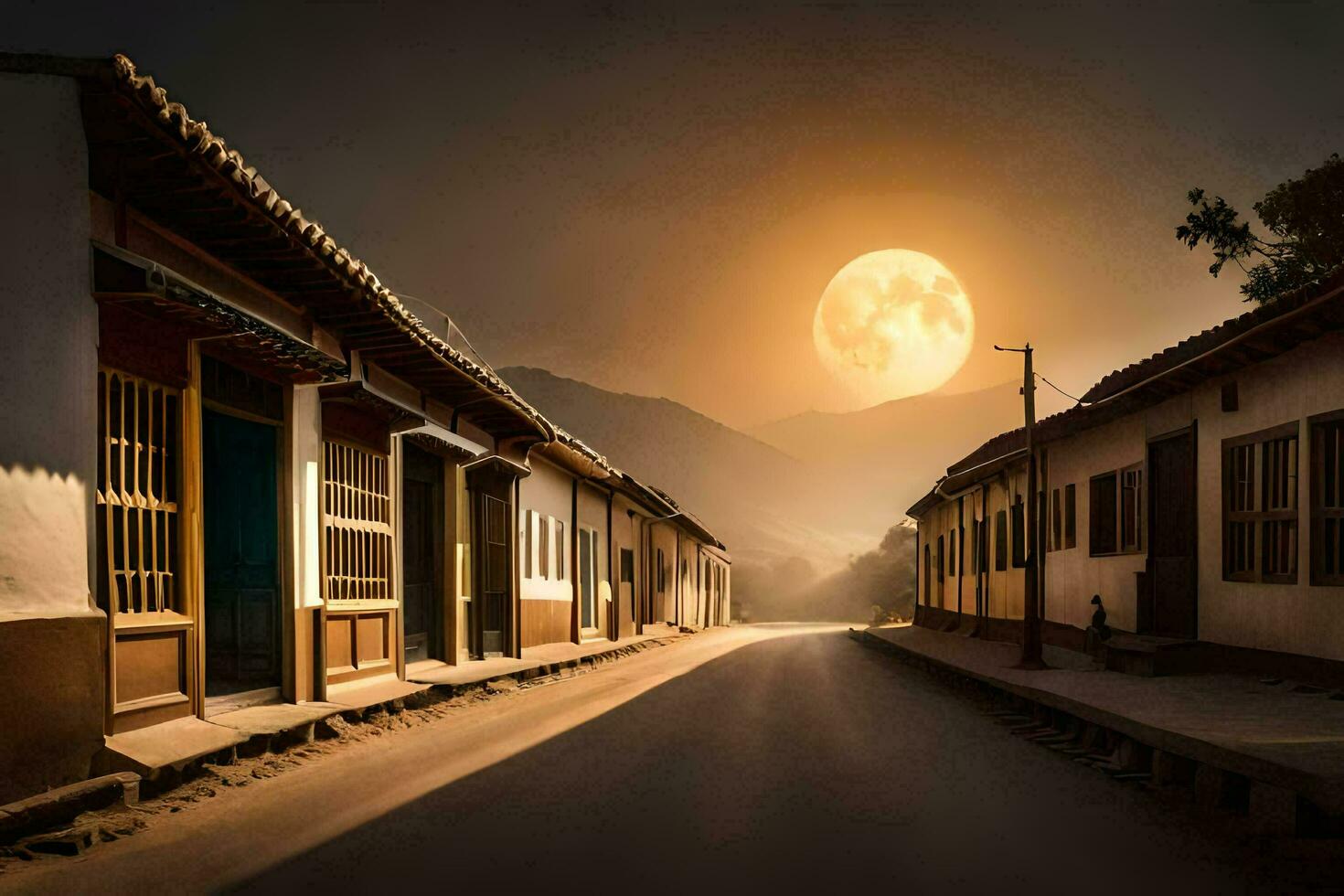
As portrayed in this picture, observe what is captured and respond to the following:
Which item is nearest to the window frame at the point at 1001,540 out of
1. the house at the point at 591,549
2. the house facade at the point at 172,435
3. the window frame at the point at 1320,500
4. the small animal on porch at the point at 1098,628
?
the small animal on porch at the point at 1098,628

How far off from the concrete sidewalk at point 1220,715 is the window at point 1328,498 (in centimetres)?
119

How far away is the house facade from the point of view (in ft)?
24.8

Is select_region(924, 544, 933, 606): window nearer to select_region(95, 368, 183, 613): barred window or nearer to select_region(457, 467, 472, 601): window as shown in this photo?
select_region(457, 467, 472, 601): window

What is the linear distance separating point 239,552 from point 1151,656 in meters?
10.6

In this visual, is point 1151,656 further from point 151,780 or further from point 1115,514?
point 151,780

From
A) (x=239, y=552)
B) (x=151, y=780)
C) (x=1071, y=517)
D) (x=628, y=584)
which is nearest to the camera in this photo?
(x=151, y=780)

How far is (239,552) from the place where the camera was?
13.1 m

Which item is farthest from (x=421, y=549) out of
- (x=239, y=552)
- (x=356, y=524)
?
(x=239, y=552)

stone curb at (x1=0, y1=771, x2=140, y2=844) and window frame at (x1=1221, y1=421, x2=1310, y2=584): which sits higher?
window frame at (x1=1221, y1=421, x2=1310, y2=584)

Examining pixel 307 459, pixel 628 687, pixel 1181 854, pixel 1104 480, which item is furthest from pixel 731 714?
pixel 1104 480

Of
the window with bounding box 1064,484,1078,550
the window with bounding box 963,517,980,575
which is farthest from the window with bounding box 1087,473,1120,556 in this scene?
the window with bounding box 963,517,980,575

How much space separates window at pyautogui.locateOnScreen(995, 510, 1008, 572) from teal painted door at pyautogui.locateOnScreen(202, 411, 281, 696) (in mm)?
16767

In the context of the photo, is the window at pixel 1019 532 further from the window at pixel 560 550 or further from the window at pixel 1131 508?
the window at pixel 560 550

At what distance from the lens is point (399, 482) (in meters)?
15.9
